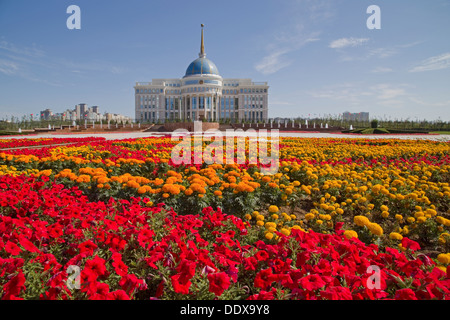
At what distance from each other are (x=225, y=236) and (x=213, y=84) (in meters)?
67.4

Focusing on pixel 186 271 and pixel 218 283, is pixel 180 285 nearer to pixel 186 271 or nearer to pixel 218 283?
pixel 186 271

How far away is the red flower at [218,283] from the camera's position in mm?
1310

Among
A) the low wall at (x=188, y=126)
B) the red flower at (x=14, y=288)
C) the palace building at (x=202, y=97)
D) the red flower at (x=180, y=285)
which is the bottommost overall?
the red flower at (x=180, y=285)

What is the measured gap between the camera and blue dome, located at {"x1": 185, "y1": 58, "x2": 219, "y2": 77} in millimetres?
68062

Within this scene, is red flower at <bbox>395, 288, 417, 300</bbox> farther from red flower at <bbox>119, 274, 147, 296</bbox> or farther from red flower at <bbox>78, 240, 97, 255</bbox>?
red flower at <bbox>78, 240, 97, 255</bbox>

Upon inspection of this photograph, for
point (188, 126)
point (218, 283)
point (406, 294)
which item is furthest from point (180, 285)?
point (188, 126)

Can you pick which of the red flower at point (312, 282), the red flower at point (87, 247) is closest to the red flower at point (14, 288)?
the red flower at point (87, 247)

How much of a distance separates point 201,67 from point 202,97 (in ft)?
26.5

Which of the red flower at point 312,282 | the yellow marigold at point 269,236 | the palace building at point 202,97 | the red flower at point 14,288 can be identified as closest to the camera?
the red flower at point 14,288

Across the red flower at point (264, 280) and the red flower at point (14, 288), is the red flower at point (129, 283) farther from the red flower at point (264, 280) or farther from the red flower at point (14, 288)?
the red flower at point (264, 280)

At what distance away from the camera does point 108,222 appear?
2.03 m

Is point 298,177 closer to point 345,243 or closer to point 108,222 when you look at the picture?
point 345,243

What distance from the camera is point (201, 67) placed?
224 feet
